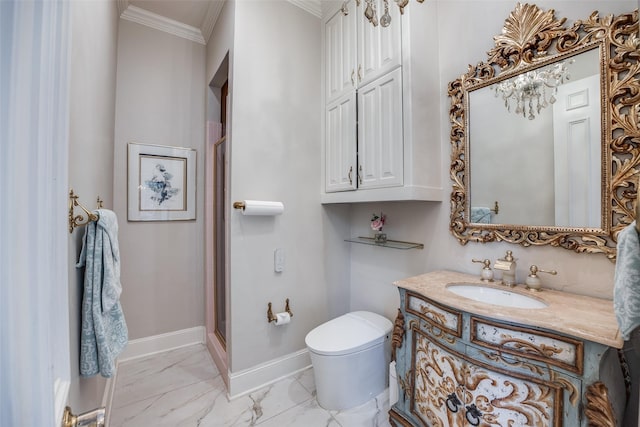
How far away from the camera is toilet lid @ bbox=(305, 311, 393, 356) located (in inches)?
64.5

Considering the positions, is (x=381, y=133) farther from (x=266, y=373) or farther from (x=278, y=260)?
(x=266, y=373)

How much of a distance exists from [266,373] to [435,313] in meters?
1.39

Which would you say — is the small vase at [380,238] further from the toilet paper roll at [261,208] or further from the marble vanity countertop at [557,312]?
the toilet paper roll at [261,208]

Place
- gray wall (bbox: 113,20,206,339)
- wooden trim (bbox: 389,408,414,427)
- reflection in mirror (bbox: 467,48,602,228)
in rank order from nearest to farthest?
reflection in mirror (bbox: 467,48,602,228), wooden trim (bbox: 389,408,414,427), gray wall (bbox: 113,20,206,339)

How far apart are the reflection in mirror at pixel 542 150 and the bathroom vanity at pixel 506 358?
41 centimetres

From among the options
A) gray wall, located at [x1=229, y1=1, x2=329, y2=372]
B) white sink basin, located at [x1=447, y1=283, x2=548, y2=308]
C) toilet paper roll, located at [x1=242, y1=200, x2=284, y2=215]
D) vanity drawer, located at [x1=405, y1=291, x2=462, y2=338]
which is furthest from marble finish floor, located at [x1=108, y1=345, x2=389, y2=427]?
toilet paper roll, located at [x1=242, y1=200, x2=284, y2=215]

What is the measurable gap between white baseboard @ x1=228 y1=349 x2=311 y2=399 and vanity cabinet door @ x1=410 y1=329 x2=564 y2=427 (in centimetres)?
99

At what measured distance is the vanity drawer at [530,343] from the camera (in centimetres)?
86

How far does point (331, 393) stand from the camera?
1.67 meters

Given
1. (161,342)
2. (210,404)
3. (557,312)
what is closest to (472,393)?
(557,312)

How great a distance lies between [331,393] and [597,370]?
135 centimetres

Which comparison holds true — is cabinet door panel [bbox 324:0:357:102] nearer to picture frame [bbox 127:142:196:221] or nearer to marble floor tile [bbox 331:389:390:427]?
picture frame [bbox 127:142:196:221]

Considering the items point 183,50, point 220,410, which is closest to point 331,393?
point 220,410

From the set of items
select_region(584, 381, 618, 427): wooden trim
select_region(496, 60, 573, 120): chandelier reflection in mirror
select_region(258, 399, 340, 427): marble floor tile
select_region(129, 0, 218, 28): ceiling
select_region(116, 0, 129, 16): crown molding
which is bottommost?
select_region(258, 399, 340, 427): marble floor tile
